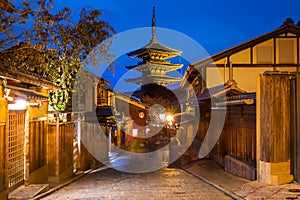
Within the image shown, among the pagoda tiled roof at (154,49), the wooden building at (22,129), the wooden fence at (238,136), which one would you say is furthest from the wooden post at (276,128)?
the pagoda tiled roof at (154,49)

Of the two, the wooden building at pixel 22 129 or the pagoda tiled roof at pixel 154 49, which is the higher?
the pagoda tiled roof at pixel 154 49

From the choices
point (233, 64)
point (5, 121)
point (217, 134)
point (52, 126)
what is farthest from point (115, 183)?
point (233, 64)

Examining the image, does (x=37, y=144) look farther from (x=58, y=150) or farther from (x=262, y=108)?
(x=262, y=108)

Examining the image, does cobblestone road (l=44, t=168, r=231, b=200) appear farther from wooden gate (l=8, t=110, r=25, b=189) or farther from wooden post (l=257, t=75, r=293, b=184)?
wooden post (l=257, t=75, r=293, b=184)

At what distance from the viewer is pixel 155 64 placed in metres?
45.7

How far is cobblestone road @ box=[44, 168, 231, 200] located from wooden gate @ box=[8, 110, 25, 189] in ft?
4.12

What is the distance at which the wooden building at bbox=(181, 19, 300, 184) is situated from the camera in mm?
11375

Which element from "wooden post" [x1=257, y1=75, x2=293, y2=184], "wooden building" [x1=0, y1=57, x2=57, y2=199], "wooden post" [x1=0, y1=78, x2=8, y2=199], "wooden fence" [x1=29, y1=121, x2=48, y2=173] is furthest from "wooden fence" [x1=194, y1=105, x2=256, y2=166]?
"wooden post" [x1=0, y1=78, x2=8, y2=199]

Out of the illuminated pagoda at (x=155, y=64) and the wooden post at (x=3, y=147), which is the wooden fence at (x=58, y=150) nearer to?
the wooden post at (x=3, y=147)

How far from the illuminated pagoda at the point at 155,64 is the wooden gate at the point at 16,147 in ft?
113

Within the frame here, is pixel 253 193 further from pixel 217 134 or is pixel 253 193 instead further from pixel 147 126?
pixel 147 126

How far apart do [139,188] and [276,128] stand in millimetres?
5356

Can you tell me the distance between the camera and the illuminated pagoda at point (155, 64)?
4534 centimetres

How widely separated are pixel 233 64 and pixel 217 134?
6.41 metres
